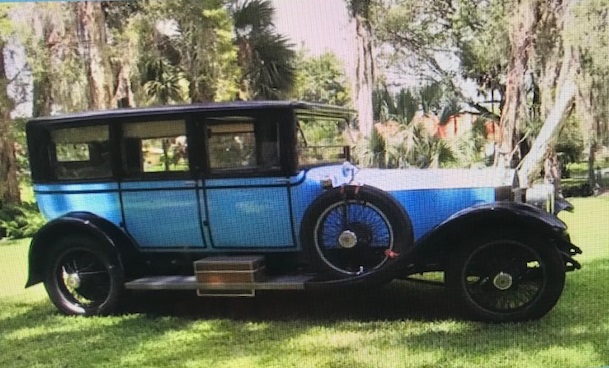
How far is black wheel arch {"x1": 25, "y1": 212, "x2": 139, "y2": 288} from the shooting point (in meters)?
2.33

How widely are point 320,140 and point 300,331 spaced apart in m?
0.70

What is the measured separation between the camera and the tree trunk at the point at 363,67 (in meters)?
2.31

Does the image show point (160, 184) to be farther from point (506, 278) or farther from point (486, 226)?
point (506, 278)

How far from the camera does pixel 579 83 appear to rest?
2.41 metres

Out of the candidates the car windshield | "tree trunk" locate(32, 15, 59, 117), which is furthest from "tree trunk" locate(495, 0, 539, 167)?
"tree trunk" locate(32, 15, 59, 117)

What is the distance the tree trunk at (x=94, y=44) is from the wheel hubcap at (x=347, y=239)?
937 mm

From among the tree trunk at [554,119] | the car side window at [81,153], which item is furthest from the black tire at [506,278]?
the car side window at [81,153]

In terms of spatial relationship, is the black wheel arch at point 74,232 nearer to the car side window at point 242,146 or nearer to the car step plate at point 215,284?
the car step plate at point 215,284

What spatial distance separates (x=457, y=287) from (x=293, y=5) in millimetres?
1153

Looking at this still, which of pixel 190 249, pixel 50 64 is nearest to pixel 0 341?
pixel 190 249

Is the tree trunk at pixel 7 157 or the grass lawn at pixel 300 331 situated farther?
the grass lawn at pixel 300 331

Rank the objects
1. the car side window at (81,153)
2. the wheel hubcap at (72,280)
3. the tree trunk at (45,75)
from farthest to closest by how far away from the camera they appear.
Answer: the wheel hubcap at (72,280) → the car side window at (81,153) → the tree trunk at (45,75)

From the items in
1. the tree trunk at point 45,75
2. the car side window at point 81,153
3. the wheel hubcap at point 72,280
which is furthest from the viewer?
the wheel hubcap at point 72,280

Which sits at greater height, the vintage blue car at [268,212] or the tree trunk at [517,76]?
the tree trunk at [517,76]
